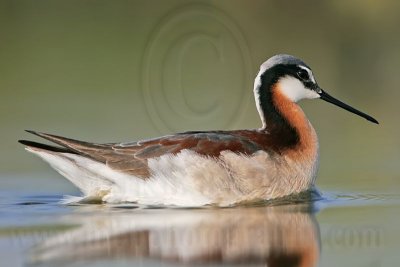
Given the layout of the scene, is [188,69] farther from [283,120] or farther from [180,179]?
[180,179]

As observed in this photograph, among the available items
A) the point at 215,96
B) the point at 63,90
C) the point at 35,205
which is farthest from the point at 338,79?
the point at 35,205

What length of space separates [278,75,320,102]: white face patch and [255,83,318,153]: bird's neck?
0.05m

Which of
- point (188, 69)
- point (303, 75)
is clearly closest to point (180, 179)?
point (303, 75)

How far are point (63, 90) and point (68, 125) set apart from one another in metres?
2.90

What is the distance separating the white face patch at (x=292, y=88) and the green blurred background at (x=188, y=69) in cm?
109

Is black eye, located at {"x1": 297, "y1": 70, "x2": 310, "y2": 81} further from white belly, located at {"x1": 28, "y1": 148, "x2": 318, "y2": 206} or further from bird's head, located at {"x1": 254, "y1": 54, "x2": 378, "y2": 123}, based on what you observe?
white belly, located at {"x1": 28, "y1": 148, "x2": 318, "y2": 206}

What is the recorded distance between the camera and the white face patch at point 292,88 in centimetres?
1323

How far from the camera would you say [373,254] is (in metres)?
9.81

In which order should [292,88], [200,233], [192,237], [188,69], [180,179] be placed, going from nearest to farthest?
1. [192,237]
2. [200,233]
3. [180,179]
4. [292,88]
5. [188,69]

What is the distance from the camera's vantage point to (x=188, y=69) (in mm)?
20281

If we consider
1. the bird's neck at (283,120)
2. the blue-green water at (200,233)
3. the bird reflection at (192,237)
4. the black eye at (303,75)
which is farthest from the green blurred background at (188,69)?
the bird reflection at (192,237)

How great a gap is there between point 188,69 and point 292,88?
23.4ft

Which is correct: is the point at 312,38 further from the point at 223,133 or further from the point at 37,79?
the point at 223,133

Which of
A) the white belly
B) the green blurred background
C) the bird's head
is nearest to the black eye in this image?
the bird's head
